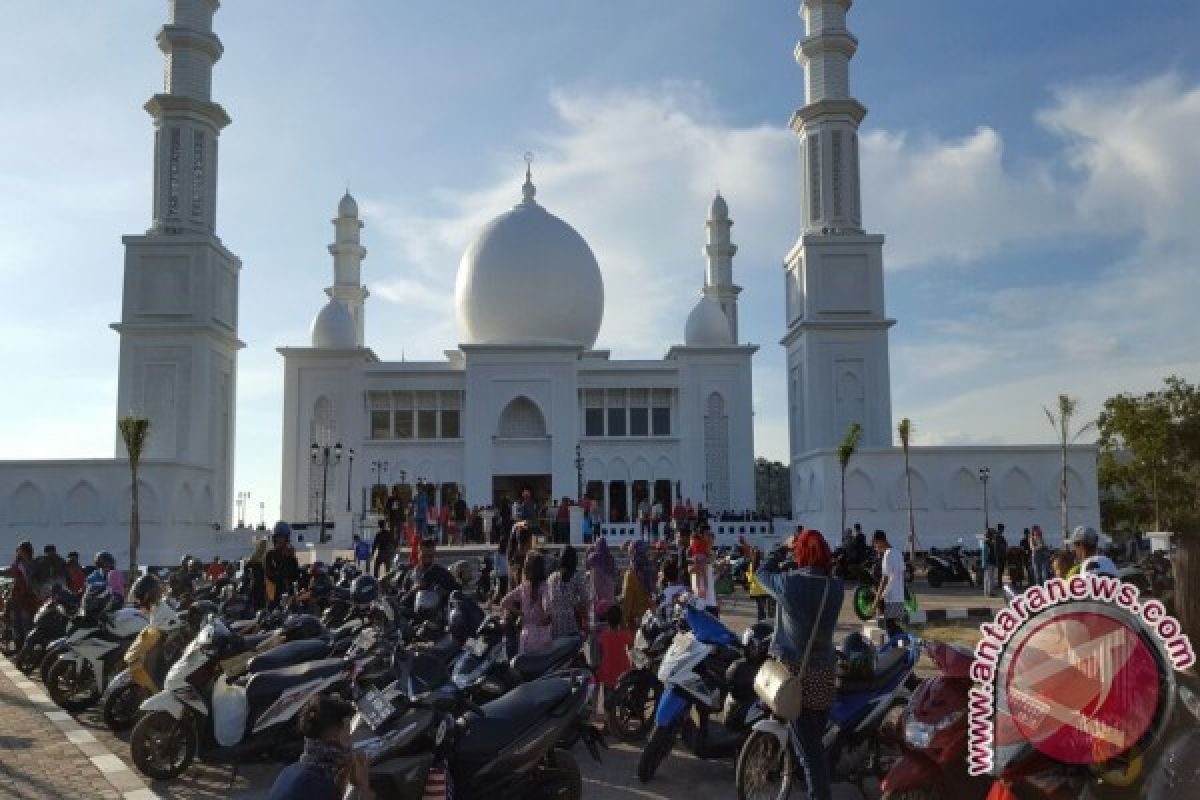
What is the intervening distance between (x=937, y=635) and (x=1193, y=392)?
31947mm

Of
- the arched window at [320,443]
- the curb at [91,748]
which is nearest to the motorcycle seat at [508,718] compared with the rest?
the curb at [91,748]

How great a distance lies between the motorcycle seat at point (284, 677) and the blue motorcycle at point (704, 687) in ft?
6.91

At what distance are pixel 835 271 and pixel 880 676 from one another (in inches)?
1244

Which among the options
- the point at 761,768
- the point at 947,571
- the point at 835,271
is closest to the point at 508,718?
the point at 761,768

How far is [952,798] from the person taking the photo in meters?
4.98

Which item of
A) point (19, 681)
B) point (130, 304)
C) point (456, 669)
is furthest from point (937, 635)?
point (130, 304)

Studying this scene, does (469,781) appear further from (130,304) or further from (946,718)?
(130,304)

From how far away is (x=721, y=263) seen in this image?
1950 inches

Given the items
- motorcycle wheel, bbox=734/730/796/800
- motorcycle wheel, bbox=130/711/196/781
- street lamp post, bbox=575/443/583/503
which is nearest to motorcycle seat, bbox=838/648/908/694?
motorcycle wheel, bbox=734/730/796/800

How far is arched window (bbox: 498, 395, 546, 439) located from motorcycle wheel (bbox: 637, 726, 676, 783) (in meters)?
33.9

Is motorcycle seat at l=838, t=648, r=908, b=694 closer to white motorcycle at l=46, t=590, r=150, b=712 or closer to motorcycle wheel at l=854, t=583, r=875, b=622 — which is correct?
white motorcycle at l=46, t=590, r=150, b=712

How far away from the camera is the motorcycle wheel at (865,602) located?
1498 cm

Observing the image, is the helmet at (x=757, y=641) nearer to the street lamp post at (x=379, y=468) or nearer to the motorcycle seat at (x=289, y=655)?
the motorcycle seat at (x=289, y=655)

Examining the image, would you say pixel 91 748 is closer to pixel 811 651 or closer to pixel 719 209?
pixel 811 651
